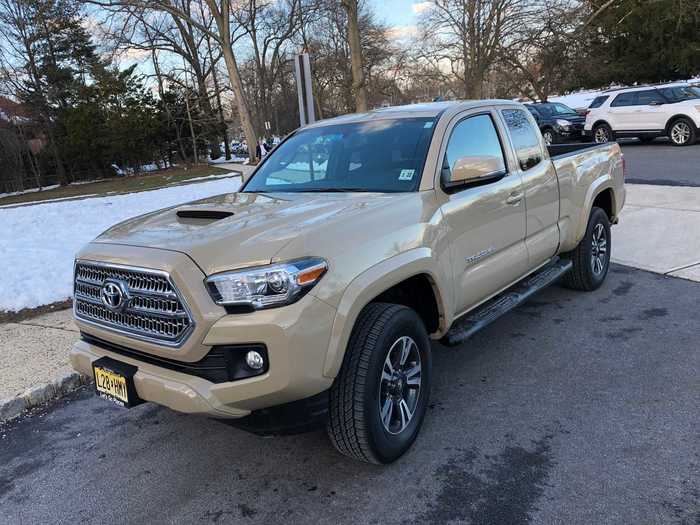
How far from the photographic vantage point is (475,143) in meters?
4.08

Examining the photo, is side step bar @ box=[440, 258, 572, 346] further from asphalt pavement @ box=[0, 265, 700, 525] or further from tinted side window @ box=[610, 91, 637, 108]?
tinted side window @ box=[610, 91, 637, 108]

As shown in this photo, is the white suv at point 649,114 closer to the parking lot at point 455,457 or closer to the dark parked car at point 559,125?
the dark parked car at point 559,125

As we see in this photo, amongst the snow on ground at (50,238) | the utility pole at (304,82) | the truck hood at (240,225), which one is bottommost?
the snow on ground at (50,238)

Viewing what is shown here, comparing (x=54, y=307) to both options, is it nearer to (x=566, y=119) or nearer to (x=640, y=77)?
(x=566, y=119)

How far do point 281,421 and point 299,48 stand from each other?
4931 cm

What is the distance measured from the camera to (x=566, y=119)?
22.0 meters

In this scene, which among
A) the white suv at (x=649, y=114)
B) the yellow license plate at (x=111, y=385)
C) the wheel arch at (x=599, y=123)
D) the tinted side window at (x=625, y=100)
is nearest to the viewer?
the yellow license plate at (x=111, y=385)

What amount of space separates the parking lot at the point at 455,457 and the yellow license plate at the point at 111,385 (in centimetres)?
55

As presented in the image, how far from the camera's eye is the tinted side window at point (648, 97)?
17.7 m

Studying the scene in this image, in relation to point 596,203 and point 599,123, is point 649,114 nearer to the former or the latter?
point 599,123

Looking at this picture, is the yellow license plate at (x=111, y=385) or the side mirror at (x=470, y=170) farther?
the side mirror at (x=470, y=170)

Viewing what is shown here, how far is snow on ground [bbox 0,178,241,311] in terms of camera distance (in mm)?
6680

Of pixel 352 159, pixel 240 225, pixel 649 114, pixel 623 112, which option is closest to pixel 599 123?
pixel 623 112

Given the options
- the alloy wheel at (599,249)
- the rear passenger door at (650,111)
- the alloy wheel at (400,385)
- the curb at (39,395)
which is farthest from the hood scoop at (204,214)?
the rear passenger door at (650,111)
